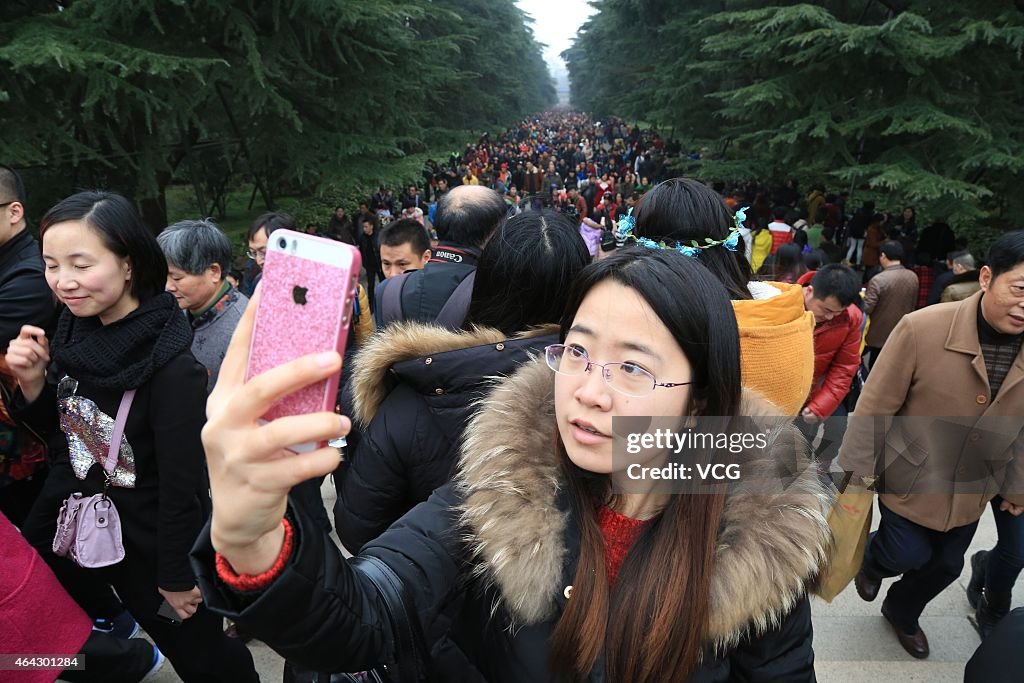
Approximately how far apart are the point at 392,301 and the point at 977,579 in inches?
142

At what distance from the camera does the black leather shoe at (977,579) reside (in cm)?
352

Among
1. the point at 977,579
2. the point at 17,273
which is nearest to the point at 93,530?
the point at 17,273

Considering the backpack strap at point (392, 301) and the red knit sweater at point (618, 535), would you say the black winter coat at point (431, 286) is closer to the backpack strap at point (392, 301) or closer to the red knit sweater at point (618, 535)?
the backpack strap at point (392, 301)

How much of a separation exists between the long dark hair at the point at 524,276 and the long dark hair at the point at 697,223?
0.56 meters

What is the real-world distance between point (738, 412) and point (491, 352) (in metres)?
0.73

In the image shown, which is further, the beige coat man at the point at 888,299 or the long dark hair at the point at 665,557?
the beige coat man at the point at 888,299

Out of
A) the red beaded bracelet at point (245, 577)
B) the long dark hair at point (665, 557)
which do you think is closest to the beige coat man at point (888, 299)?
the long dark hair at point (665, 557)

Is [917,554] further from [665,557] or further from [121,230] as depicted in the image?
[121,230]

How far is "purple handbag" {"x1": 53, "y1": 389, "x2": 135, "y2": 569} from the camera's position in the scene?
2254mm

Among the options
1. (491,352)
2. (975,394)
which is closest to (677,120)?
(975,394)

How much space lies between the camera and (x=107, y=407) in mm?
2199

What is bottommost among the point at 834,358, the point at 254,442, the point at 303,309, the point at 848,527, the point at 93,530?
the point at 848,527

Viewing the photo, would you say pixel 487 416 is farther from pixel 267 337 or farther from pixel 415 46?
pixel 415 46

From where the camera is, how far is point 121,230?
2168 mm
